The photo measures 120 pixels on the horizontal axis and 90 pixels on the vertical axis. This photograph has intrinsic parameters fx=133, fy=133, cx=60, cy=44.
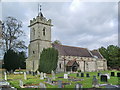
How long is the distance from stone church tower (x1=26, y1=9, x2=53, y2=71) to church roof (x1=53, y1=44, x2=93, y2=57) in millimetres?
3021

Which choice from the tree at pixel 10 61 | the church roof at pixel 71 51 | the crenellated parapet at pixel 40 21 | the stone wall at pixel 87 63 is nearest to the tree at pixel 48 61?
the stone wall at pixel 87 63

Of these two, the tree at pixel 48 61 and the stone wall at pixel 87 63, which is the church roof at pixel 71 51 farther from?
the tree at pixel 48 61

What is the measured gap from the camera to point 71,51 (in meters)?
34.0

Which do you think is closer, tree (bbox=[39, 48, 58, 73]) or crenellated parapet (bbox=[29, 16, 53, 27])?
tree (bbox=[39, 48, 58, 73])

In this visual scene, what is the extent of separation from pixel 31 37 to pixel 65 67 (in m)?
10.6

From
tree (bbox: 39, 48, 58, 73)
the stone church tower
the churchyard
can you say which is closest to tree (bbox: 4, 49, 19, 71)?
the stone church tower

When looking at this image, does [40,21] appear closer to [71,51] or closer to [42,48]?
[42,48]

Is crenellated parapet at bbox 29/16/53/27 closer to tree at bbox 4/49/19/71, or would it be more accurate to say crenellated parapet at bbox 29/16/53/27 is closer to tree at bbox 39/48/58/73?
tree at bbox 39/48/58/73

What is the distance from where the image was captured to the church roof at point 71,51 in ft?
104

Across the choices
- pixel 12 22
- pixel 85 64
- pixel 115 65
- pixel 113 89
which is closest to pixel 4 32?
pixel 12 22

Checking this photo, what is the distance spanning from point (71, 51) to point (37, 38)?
9.59 m

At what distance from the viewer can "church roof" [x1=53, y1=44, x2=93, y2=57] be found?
1252 inches

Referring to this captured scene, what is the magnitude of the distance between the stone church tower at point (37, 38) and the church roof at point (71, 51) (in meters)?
3.02

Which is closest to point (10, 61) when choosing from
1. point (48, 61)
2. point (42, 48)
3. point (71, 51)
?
point (42, 48)
